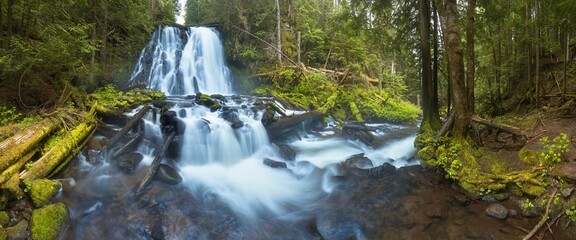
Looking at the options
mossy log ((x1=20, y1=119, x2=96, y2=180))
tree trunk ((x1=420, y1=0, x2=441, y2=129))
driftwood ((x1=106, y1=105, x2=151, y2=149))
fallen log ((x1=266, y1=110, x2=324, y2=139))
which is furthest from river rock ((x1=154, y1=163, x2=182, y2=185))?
tree trunk ((x1=420, y1=0, x2=441, y2=129))

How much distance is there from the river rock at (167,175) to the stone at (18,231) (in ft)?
8.65

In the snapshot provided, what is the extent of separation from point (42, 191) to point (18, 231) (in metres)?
0.96

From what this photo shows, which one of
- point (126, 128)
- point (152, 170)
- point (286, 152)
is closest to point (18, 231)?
point (152, 170)

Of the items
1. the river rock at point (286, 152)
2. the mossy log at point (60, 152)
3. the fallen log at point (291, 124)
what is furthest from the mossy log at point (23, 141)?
the fallen log at point (291, 124)

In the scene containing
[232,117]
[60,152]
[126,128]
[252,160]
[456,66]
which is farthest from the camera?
[232,117]

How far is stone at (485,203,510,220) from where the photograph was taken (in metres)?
5.45

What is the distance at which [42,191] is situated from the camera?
18.5ft

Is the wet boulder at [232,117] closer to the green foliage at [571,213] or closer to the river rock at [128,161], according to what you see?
the river rock at [128,161]

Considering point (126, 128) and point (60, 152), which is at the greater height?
point (126, 128)

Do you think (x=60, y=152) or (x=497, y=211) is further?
(x=60, y=152)

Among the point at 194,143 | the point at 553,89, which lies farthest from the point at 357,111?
the point at 194,143

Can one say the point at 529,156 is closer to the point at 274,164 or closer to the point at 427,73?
the point at 427,73

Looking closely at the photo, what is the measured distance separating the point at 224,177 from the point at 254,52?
11.4 metres

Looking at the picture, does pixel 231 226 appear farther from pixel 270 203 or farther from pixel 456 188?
pixel 456 188
